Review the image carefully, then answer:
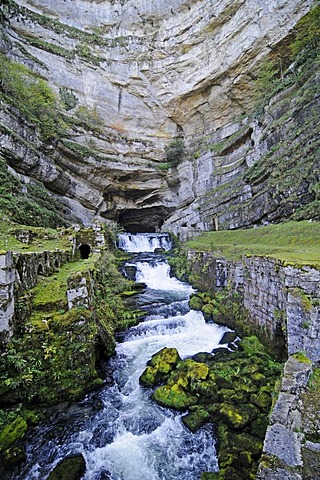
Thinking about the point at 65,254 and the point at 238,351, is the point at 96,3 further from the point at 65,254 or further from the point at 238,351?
the point at 238,351

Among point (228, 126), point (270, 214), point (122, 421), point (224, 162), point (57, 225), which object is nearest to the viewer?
point (122, 421)

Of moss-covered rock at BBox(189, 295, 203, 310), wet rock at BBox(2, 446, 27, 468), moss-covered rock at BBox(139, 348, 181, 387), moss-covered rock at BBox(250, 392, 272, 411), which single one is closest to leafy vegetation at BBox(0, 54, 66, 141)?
moss-covered rock at BBox(189, 295, 203, 310)

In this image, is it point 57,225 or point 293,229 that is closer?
point 293,229

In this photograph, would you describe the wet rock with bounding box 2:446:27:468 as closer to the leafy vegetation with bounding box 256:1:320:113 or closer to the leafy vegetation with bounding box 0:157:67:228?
the leafy vegetation with bounding box 0:157:67:228

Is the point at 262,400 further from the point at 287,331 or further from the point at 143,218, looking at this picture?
the point at 143,218

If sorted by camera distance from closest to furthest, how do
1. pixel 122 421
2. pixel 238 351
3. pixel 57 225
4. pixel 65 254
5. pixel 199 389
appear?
pixel 122 421 → pixel 199 389 → pixel 238 351 → pixel 65 254 → pixel 57 225

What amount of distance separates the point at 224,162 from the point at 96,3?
29927 mm

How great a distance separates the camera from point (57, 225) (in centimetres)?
1794

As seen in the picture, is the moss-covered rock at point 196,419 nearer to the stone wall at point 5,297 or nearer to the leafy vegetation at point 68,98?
the stone wall at point 5,297

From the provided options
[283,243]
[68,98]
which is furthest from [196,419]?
[68,98]

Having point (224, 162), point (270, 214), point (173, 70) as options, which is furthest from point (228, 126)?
point (270, 214)

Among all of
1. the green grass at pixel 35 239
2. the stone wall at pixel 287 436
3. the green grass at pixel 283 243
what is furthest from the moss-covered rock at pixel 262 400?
the green grass at pixel 35 239

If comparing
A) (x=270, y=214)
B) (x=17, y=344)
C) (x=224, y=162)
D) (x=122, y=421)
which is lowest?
(x=122, y=421)

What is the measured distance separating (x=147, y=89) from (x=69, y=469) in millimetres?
36332
